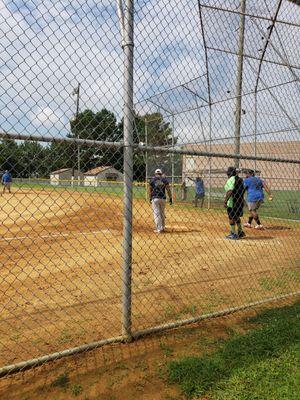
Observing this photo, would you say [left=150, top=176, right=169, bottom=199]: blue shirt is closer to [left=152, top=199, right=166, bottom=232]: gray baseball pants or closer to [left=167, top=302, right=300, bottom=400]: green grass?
[left=152, top=199, right=166, bottom=232]: gray baseball pants

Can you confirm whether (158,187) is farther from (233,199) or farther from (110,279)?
(110,279)

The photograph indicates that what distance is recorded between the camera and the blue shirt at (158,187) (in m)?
9.87

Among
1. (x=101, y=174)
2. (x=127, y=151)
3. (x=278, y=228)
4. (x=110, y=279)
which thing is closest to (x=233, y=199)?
(x=278, y=228)

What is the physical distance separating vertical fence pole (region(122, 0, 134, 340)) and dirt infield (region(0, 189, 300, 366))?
49 centimetres

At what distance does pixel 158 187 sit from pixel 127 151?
671 centimetres

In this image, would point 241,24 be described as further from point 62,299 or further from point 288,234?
point 62,299

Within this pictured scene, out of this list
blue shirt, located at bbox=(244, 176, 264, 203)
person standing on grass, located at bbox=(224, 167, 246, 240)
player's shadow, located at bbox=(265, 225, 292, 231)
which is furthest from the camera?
player's shadow, located at bbox=(265, 225, 292, 231)

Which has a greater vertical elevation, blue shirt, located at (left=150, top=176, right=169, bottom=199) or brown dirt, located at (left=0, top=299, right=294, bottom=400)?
blue shirt, located at (left=150, top=176, right=169, bottom=199)

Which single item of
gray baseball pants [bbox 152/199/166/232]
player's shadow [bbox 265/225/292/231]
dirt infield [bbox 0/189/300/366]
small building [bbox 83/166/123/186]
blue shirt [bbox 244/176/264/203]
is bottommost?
player's shadow [bbox 265/225/292/231]

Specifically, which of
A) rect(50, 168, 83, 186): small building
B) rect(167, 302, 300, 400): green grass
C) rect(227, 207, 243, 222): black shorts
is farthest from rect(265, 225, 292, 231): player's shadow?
rect(167, 302, 300, 400): green grass

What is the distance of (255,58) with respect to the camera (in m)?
10.9

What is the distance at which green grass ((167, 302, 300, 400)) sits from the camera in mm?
2736

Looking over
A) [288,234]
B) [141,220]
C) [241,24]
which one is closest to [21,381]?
[288,234]

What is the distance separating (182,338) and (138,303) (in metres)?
0.98
